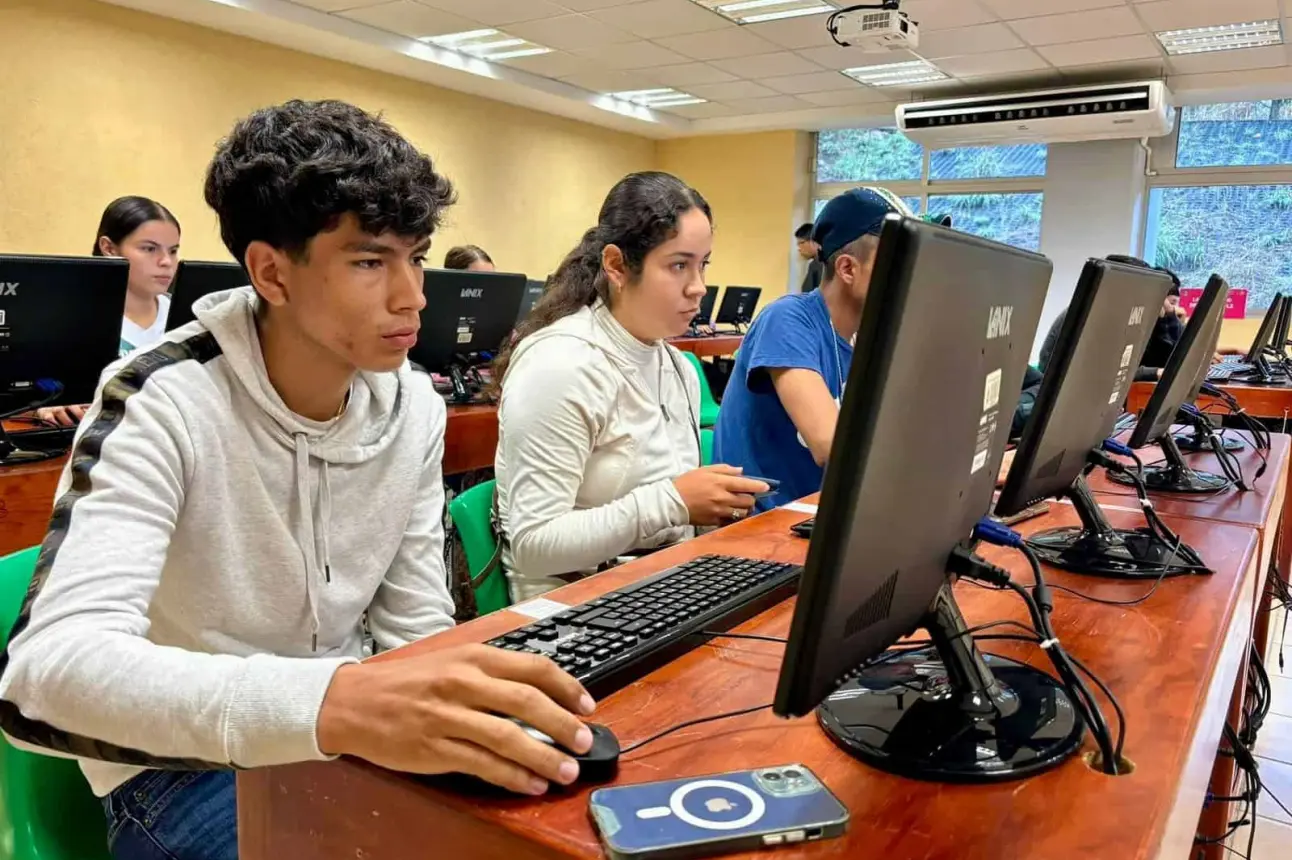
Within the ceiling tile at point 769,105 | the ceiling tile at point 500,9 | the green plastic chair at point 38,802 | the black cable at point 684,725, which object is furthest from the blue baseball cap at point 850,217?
the ceiling tile at point 769,105

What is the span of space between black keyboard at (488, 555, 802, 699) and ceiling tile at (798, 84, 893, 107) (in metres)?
6.79

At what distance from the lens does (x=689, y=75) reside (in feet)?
22.8

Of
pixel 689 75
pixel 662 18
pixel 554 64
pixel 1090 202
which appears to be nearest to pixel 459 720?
Answer: pixel 662 18

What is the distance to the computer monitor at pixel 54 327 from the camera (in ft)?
6.22

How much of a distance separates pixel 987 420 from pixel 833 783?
298mm

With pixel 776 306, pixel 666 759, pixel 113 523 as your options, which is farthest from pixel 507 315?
pixel 666 759

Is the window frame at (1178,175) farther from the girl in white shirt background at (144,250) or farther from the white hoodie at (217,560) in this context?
the white hoodie at (217,560)

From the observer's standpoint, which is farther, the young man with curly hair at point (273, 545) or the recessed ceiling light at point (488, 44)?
the recessed ceiling light at point (488, 44)

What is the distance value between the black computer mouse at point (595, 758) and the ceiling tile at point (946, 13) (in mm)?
5301

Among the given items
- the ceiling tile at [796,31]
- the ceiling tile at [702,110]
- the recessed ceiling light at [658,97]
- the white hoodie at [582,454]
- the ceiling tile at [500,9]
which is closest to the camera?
the white hoodie at [582,454]

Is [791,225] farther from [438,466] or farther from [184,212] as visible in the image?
[438,466]

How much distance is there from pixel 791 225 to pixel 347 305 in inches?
333

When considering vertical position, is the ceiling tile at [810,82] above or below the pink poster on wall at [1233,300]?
above

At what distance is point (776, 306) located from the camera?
72.9 inches
